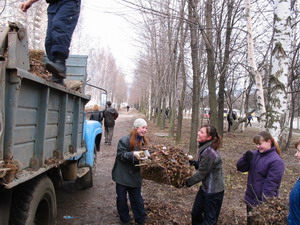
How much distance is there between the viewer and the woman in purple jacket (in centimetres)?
339

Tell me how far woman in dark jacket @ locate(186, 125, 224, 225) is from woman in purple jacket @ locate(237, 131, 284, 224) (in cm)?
37

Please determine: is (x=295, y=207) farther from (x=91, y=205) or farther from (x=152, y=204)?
(x=91, y=205)

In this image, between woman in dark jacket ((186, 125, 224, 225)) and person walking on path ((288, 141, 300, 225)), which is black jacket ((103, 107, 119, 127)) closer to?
woman in dark jacket ((186, 125, 224, 225))

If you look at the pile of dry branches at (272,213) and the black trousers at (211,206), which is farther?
the black trousers at (211,206)

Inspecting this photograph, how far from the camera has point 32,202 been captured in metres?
2.75

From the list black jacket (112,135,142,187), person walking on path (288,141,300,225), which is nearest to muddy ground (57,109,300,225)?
person walking on path (288,141,300,225)

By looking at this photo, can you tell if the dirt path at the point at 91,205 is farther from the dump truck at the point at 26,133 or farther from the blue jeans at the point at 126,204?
the dump truck at the point at 26,133

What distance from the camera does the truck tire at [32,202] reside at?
265 centimetres

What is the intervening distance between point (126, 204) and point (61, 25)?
2.55 metres

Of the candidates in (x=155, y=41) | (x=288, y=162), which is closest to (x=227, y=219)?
(x=288, y=162)

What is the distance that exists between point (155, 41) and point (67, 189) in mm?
15724

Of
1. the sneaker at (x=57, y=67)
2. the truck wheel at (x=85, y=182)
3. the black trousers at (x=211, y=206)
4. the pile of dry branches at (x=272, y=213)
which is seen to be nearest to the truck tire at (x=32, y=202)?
the sneaker at (x=57, y=67)

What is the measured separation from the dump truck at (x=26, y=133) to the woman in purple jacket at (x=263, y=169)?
2282 millimetres

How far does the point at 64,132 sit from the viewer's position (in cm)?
369
